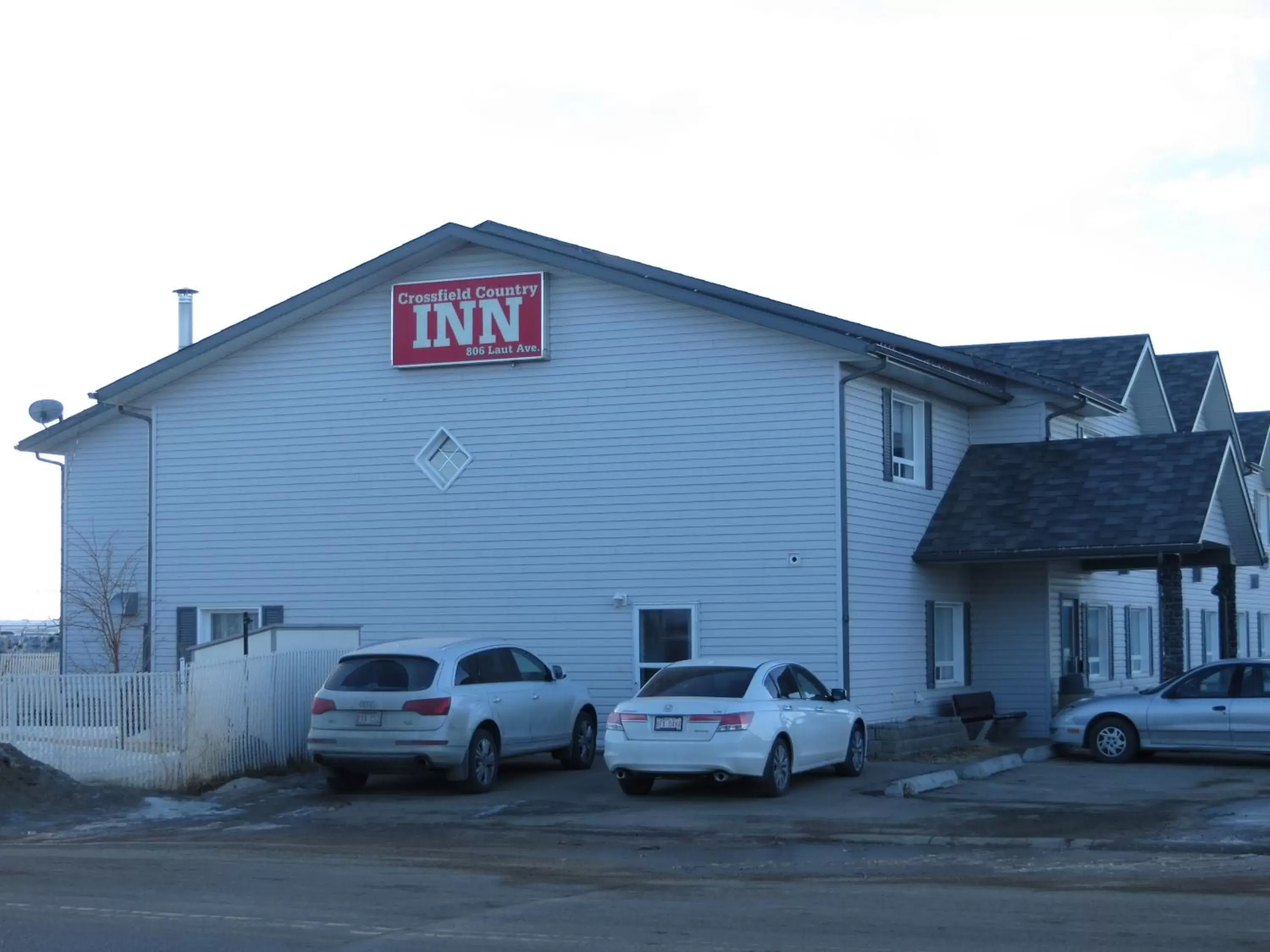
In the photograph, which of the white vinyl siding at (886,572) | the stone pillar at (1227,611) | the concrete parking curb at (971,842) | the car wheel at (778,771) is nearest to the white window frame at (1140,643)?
the stone pillar at (1227,611)

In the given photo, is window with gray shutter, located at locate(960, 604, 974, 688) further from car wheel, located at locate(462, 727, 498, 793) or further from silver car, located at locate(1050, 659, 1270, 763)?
car wheel, located at locate(462, 727, 498, 793)

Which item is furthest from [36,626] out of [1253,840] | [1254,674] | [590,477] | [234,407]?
[1253,840]

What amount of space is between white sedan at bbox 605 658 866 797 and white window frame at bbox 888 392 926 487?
262 inches

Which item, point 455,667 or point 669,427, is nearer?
point 455,667

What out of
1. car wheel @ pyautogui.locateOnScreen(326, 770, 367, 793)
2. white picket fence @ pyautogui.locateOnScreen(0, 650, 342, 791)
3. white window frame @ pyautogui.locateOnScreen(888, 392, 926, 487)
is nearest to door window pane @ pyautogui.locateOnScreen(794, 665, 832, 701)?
car wheel @ pyautogui.locateOnScreen(326, 770, 367, 793)

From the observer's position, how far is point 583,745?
2112 centimetres

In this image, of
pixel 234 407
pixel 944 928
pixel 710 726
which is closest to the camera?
pixel 944 928

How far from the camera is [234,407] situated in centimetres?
2606

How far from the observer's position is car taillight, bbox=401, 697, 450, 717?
59.6ft

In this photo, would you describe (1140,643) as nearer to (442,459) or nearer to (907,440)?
(907,440)

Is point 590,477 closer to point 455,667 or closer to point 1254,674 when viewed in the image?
point 455,667

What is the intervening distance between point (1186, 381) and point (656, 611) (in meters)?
18.7

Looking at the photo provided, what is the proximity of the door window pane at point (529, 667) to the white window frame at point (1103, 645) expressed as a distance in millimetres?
12740

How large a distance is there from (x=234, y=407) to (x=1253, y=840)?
56.5 ft
